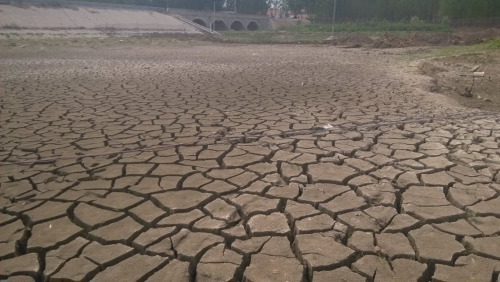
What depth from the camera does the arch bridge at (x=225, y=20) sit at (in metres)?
43.8

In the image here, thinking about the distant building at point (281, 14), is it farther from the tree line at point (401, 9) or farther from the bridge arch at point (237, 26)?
the bridge arch at point (237, 26)

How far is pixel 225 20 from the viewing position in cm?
4844

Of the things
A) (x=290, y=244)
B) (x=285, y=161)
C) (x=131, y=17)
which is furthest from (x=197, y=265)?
(x=131, y=17)

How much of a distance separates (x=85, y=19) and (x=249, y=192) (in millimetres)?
32033

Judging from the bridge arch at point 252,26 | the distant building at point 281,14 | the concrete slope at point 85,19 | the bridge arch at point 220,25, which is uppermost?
the distant building at point 281,14

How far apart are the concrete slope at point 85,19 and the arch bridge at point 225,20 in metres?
5.66

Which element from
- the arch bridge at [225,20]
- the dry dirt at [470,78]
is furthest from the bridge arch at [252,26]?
the dry dirt at [470,78]

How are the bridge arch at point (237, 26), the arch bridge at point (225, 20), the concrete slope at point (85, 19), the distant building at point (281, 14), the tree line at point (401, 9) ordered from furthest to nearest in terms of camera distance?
the distant building at point (281, 14) → the bridge arch at point (237, 26) → the arch bridge at point (225, 20) → the tree line at point (401, 9) → the concrete slope at point (85, 19)

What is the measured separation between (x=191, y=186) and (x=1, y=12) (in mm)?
29638

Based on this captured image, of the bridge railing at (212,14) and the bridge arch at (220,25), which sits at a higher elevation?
the bridge railing at (212,14)

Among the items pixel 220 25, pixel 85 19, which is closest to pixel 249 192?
pixel 85 19

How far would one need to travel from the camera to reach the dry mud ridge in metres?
1.81

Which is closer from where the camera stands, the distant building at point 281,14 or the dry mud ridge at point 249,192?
the dry mud ridge at point 249,192

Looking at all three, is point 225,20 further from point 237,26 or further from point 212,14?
point 237,26
